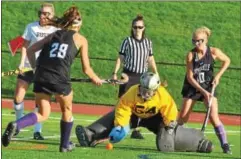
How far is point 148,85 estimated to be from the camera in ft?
33.2

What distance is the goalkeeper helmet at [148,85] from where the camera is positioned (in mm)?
10086

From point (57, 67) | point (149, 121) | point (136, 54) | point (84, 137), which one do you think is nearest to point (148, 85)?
point (149, 121)

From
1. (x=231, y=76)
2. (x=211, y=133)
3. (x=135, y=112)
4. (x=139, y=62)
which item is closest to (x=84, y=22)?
(x=231, y=76)

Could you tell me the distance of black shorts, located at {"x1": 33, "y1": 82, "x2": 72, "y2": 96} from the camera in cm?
960

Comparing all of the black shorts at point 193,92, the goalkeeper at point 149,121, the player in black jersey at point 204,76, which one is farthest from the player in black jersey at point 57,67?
the black shorts at point 193,92

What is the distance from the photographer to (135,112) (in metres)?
10.7

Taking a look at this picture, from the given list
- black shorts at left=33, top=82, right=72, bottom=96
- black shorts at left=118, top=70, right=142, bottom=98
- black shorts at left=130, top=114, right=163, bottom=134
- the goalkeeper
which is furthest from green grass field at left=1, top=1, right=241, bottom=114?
black shorts at left=33, top=82, right=72, bottom=96

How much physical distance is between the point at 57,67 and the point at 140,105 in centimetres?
146

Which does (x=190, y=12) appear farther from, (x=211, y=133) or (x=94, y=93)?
(x=211, y=133)

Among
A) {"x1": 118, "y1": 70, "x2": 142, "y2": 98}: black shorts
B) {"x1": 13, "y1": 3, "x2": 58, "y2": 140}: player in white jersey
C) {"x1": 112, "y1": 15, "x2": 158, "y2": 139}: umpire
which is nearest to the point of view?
{"x1": 13, "y1": 3, "x2": 58, "y2": 140}: player in white jersey

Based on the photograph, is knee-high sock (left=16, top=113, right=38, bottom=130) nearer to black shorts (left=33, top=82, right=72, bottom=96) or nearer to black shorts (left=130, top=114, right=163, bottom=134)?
black shorts (left=33, top=82, right=72, bottom=96)

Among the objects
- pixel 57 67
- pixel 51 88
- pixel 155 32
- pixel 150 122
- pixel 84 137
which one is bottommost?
pixel 155 32

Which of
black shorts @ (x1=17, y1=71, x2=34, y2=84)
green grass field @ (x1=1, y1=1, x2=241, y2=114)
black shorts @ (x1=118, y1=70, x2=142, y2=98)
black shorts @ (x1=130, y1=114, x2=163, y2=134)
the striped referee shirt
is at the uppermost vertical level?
the striped referee shirt

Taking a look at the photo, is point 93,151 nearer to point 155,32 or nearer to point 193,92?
point 193,92
